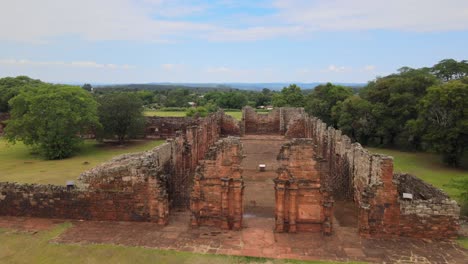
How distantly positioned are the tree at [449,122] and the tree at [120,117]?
23.9 meters

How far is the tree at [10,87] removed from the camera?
1802 inches

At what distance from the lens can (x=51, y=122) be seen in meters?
26.6

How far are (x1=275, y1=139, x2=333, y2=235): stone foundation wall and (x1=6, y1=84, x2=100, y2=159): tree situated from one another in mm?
20683

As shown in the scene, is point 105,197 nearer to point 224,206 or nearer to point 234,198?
point 224,206

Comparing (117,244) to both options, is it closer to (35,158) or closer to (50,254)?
(50,254)

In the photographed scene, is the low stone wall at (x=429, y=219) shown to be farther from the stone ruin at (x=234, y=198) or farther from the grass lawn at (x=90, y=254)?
the grass lawn at (x=90, y=254)

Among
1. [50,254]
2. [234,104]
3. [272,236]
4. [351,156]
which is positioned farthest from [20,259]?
[234,104]

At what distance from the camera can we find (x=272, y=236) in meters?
11.2

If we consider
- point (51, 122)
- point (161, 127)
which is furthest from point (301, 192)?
point (161, 127)

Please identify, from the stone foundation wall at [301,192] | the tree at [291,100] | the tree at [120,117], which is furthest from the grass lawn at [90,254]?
the tree at [291,100]

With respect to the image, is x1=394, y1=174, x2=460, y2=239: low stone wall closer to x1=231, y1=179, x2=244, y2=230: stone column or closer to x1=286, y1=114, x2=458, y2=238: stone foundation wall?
x1=286, y1=114, x2=458, y2=238: stone foundation wall

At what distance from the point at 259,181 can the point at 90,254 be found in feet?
31.3

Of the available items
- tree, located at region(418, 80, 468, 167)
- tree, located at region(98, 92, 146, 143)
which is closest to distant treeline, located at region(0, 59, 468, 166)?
tree, located at region(418, 80, 468, 167)

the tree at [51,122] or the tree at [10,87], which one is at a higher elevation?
the tree at [10,87]
